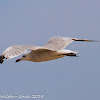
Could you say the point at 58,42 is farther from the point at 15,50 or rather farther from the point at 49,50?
the point at 15,50

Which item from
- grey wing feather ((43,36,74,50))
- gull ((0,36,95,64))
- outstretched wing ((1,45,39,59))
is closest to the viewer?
outstretched wing ((1,45,39,59))

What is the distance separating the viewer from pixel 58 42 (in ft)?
50.3

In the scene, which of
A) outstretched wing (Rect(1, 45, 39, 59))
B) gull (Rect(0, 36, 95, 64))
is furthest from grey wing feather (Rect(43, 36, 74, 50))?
outstretched wing (Rect(1, 45, 39, 59))

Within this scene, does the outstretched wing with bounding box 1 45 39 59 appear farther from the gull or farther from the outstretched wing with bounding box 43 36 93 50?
the outstretched wing with bounding box 43 36 93 50

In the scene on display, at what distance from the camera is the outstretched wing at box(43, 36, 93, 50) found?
577 inches

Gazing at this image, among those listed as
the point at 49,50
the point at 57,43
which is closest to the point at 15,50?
the point at 49,50

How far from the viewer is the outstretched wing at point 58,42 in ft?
48.1

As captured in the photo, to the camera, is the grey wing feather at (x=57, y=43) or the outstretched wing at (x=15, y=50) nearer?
the outstretched wing at (x=15, y=50)

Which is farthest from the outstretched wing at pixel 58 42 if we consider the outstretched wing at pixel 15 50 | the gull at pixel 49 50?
the outstretched wing at pixel 15 50

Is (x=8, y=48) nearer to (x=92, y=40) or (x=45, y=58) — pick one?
(x=45, y=58)

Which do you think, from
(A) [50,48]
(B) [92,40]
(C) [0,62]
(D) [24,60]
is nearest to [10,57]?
(C) [0,62]

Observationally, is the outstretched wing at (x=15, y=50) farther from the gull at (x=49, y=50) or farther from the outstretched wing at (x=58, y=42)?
the outstretched wing at (x=58, y=42)

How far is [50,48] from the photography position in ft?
47.3

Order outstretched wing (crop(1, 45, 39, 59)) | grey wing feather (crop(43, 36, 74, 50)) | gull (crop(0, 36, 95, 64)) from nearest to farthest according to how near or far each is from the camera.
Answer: outstretched wing (crop(1, 45, 39, 59))
gull (crop(0, 36, 95, 64))
grey wing feather (crop(43, 36, 74, 50))
